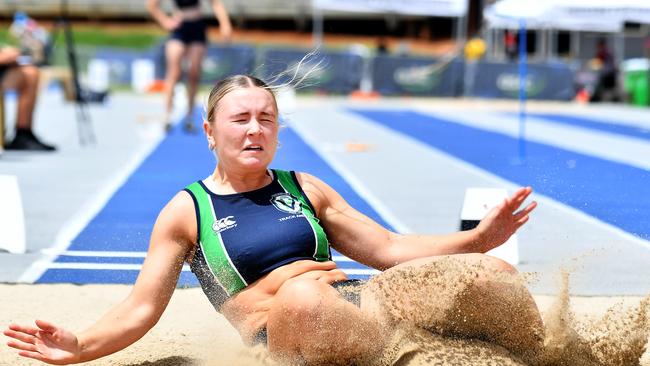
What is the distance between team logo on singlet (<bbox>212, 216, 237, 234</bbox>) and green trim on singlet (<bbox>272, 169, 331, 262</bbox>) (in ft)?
0.85

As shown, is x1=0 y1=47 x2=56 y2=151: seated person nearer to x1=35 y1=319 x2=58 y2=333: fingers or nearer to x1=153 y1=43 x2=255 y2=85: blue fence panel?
x1=35 y1=319 x2=58 y2=333: fingers

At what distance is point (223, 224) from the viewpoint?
11.4ft

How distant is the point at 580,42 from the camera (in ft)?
114

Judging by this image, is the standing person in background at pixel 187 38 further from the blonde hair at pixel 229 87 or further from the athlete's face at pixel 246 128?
the athlete's face at pixel 246 128

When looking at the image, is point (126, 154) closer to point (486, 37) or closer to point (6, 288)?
point (6, 288)

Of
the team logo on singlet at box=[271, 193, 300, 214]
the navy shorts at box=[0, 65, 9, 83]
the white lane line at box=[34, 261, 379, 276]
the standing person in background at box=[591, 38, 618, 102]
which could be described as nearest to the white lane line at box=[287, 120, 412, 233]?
the white lane line at box=[34, 261, 379, 276]

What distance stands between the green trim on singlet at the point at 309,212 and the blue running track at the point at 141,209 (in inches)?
50.4

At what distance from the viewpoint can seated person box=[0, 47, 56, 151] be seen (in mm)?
11180

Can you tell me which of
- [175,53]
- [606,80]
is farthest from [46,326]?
[606,80]

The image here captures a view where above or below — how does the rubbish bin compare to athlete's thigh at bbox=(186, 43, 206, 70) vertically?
below

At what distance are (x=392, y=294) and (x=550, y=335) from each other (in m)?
0.58

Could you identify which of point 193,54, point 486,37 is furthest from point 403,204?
point 486,37

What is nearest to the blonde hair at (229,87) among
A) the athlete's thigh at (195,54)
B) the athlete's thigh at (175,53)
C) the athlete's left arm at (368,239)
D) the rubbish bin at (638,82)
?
the athlete's left arm at (368,239)

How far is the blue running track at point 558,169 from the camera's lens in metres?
6.31
